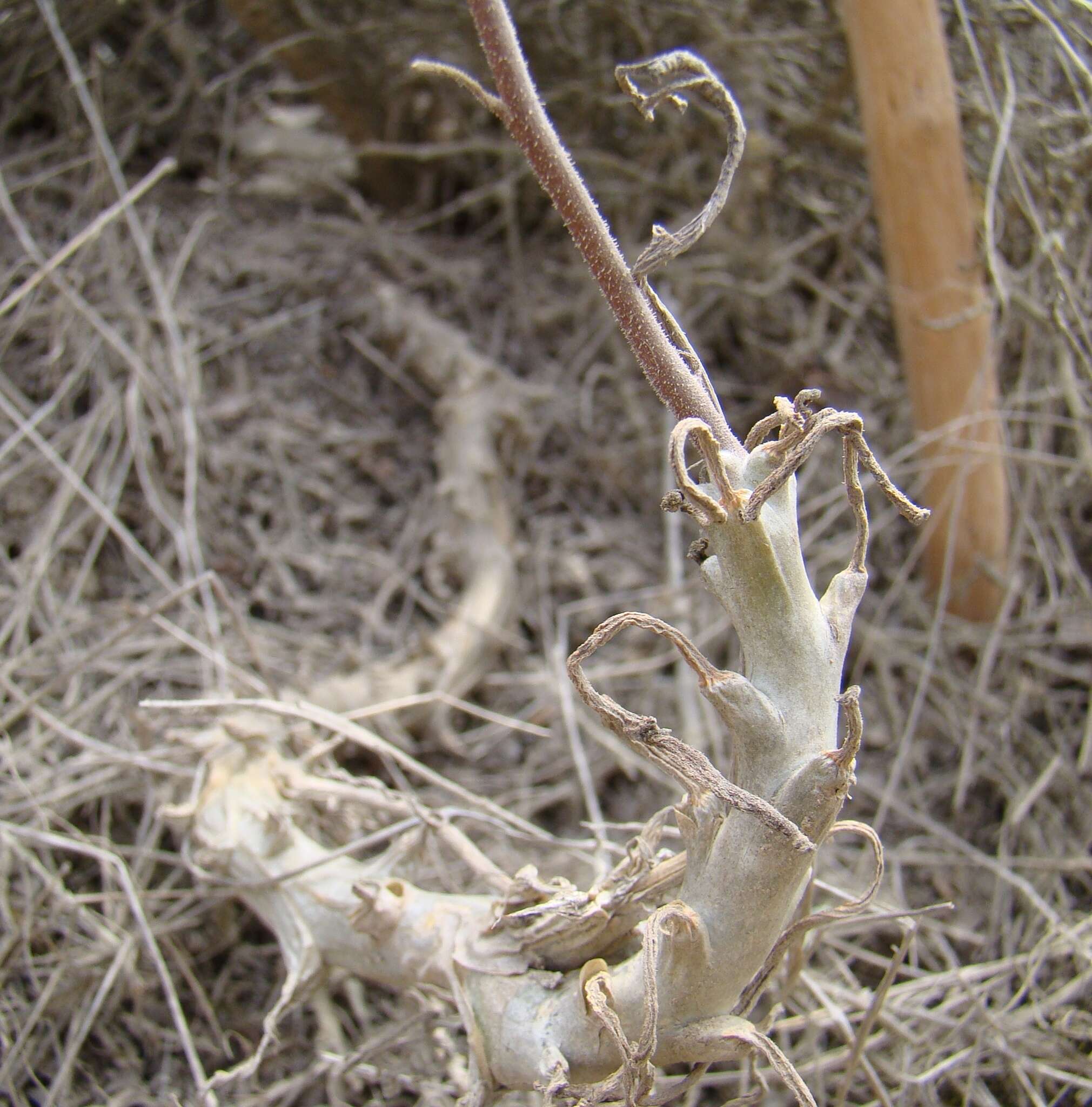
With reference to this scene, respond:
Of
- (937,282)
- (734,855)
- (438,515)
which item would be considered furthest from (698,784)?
(438,515)

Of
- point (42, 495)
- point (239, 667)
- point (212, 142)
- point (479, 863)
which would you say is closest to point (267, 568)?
point (239, 667)

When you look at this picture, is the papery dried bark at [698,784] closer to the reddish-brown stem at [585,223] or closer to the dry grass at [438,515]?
the reddish-brown stem at [585,223]

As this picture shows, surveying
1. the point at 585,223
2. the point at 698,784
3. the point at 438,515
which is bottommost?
the point at 438,515

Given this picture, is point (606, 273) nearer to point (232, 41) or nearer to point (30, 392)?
point (30, 392)

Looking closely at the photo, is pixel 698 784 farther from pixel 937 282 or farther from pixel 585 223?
pixel 937 282

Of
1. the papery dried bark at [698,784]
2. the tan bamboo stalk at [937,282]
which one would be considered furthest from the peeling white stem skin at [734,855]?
the tan bamboo stalk at [937,282]
